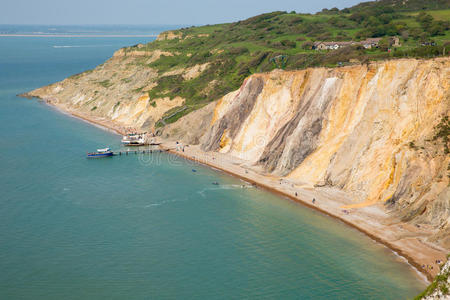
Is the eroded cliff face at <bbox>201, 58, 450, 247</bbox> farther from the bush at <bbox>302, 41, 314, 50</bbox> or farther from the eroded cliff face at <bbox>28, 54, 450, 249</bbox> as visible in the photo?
the bush at <bbox>302, 41, 314, 50</bbox>

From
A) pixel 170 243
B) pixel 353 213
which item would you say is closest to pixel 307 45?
pixel 353 213

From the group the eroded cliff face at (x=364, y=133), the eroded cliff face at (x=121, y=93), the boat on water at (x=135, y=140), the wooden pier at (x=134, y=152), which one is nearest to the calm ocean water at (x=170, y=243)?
the eroded cliff face at (x=364, y=133)

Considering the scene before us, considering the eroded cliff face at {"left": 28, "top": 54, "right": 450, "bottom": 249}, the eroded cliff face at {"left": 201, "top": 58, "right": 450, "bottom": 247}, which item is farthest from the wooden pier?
the eroded cliff face at {"left": 201, "top": 58, "right": 450, "bottom": 247}

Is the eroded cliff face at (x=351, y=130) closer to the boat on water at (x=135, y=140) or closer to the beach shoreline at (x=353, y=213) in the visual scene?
the beach shoreline at (x=353, y=213)

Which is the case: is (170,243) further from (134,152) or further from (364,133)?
(134,152)

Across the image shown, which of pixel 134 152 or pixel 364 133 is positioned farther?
pixel 134 152
